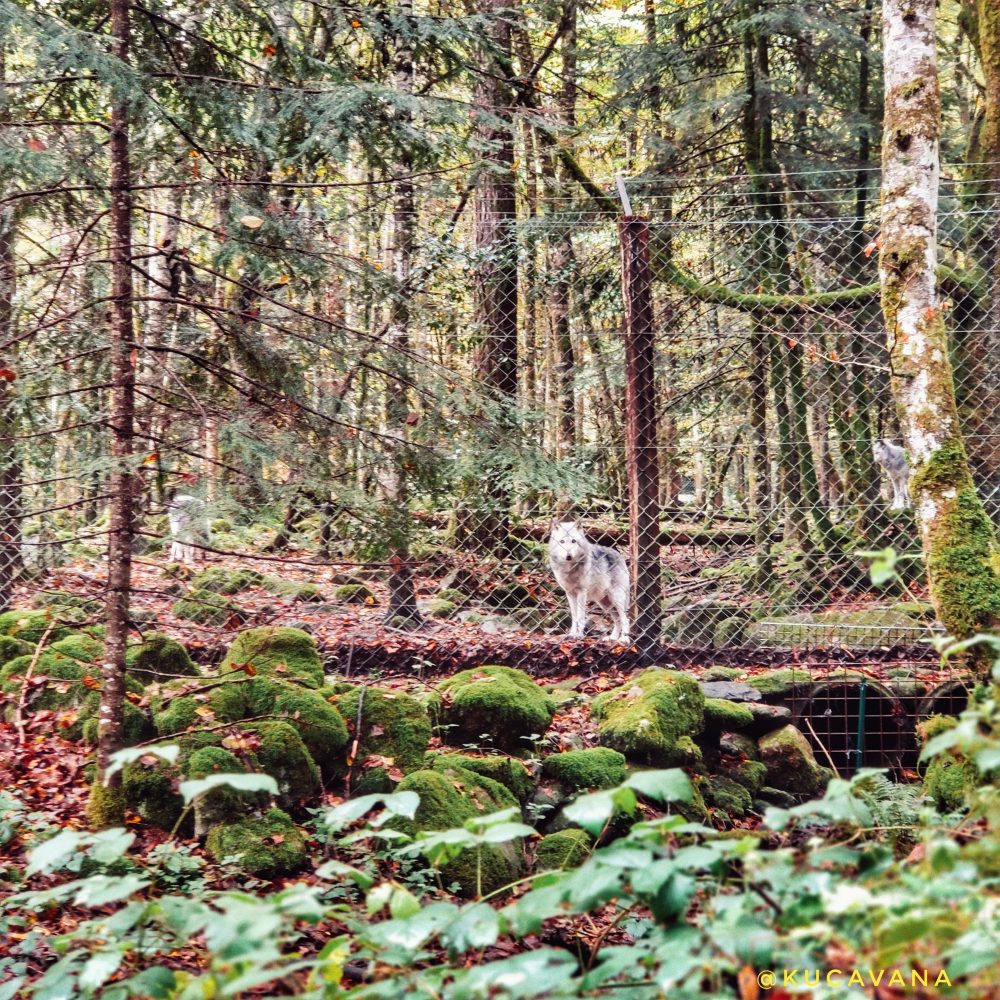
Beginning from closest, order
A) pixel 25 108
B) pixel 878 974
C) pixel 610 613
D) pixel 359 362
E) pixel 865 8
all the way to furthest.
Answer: pixel 878 974
pixel 25 108
pixel 359 362
pixel 610 613
pixel 865 8

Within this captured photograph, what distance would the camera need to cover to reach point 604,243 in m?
8.09

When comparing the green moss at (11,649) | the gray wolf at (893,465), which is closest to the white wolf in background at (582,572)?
the green moss at (11,649)

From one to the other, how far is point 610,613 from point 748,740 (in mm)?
2380

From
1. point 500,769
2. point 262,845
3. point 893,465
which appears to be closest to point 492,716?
point 500,769

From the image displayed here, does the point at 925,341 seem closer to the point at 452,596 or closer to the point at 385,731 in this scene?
the point at 385,731

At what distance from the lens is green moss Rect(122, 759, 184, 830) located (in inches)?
140

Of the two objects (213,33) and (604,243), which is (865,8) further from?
(213,33)

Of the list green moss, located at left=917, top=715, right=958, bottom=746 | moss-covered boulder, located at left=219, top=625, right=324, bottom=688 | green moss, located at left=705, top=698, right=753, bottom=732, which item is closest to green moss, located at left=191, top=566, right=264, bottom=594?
moss-covered boulder, located at left=219, top=625, right=324, bottom=688

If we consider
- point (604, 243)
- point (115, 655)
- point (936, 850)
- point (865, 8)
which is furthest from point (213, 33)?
point (865, 8)

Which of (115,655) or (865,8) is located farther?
(865,8)

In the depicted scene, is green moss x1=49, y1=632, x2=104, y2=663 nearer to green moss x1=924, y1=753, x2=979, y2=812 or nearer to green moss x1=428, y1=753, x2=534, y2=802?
green moss x1=428, y1=753, x2=534, y2=802

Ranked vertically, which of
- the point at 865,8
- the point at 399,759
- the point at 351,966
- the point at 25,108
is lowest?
the point at 351,966

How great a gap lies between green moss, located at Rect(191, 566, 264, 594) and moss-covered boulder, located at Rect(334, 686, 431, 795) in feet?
9.42

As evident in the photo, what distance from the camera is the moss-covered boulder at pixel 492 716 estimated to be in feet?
15.6
